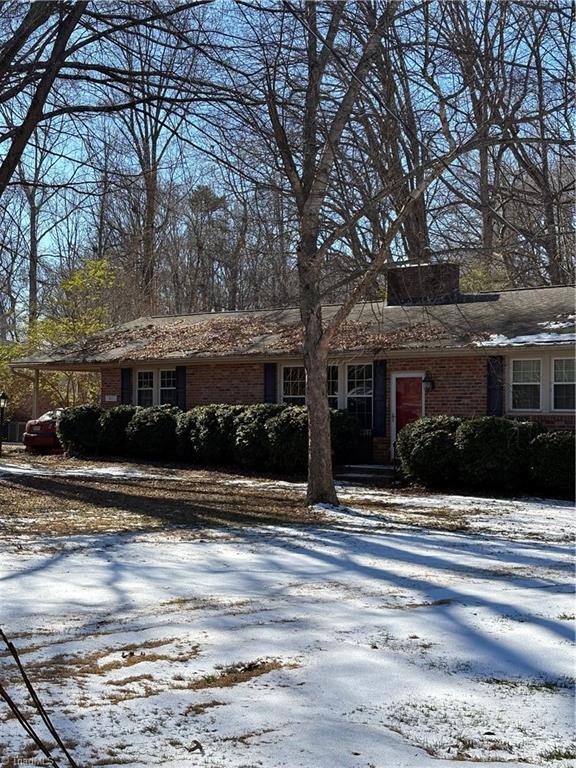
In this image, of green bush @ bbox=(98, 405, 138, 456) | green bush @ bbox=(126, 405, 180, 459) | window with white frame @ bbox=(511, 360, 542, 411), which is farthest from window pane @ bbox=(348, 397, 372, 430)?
green bush @ bbox=(98, 405, 138, 456)

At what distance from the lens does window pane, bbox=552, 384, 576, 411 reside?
18.0m

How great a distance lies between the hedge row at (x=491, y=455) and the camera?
52.3 feet

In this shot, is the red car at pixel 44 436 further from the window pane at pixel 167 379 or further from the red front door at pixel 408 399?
the red front door at pixel 408 399

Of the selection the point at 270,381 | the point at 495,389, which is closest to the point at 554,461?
the point at 495,389

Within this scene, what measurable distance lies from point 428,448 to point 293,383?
576cm

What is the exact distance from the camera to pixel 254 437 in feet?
65.9

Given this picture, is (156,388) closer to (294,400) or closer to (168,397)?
(168,397)

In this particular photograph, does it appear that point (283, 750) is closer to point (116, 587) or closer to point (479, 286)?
point (116, 587)

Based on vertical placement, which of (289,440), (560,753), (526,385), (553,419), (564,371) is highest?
(564,371)

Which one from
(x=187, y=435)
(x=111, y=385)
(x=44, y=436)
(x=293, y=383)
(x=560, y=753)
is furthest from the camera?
(x=44, y=436)

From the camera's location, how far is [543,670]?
5.54 metres

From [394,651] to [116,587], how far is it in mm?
3180

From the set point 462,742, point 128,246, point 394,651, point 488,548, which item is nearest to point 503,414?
point 488,548

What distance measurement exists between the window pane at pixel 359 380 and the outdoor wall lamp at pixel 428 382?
1.65 metres
